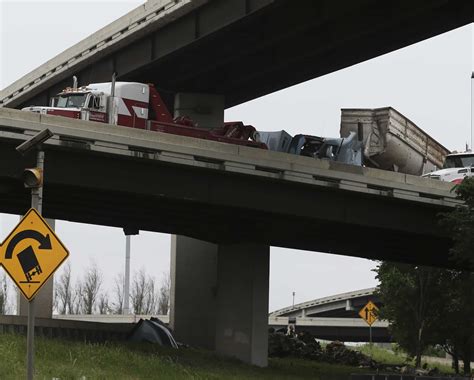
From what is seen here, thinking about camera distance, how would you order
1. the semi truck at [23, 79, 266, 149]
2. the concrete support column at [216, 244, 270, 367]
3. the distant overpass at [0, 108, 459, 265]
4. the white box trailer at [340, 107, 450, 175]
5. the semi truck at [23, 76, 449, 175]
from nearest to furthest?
the distant overpass at [0, 108, 459, 265], the semi truck at [23, 79, 266, 149], the semi truck at [23, 76, 449, 175], the concrete support column at [216, 244, 270, 367], the white box trailer at [340, 107, 450, 175]

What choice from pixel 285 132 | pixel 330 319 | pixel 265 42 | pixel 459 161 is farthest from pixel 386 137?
pixel 330 319

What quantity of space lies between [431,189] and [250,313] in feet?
29.1

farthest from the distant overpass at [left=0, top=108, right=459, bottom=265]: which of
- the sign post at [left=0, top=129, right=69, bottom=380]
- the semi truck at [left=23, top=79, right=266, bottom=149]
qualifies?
the sign post at [left=0, top=129, right=69, bottom=380]

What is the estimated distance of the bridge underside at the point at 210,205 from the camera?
3731cm

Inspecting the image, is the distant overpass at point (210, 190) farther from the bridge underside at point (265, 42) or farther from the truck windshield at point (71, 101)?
the bridge underside at point (265, 42)

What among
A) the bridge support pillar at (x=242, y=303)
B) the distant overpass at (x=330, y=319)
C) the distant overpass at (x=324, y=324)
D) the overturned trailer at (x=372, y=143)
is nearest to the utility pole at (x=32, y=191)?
the bridge support pillar at (x=242, y=303)

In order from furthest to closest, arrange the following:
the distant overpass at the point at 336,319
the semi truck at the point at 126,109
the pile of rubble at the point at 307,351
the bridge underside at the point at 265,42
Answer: the distant overpass at the point at 336,319, the pile of rubble at the point at 307,351, the bridge underside at the point at 265,42, the semi truck at the point at 126,109

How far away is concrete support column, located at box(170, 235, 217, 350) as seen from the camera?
5122cm

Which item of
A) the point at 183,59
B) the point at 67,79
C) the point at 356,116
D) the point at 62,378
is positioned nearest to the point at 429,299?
the point at 356,116

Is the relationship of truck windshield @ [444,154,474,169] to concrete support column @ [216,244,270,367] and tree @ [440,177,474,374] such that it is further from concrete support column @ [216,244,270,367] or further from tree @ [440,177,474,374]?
concrete support column @ [216,244,270,367]

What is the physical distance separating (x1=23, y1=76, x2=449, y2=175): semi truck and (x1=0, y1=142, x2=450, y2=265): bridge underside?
294 centimetres

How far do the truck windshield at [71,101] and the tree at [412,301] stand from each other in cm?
2367

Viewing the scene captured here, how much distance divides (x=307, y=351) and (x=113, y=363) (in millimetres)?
26399

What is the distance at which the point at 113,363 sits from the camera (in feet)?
98.8
